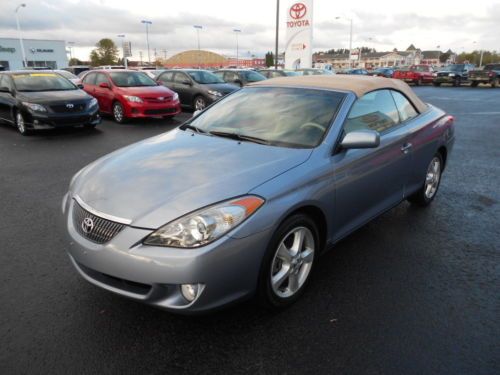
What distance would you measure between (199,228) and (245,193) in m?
0.37

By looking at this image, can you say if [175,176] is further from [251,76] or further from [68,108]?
[251,76]

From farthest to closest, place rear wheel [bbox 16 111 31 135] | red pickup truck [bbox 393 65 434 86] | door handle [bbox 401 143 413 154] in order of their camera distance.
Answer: red pickup truck [bbox 393 65 434 86]
rear wheel [bbox 16 111 31 135]
door handle [bbox 401 143 413 154]

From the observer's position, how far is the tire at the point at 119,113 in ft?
37.7

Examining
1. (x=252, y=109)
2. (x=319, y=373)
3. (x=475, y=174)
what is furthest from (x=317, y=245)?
(x=475, y=174)

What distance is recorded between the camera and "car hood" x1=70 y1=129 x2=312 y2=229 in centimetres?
246

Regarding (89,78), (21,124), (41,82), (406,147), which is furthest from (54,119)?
(406,147)

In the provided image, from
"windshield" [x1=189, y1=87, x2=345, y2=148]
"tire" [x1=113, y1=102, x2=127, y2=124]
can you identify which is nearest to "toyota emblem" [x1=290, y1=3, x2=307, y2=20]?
"tire" [x1=113, y1=102, x2=127, y2=124]

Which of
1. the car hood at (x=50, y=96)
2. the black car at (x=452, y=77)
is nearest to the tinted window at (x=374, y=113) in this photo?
the car hood at (x=50, y=96)

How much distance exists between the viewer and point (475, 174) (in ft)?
21.2

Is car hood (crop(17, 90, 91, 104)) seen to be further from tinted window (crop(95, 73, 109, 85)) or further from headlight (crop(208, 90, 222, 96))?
headlight (crop(208, 90, 222, 96))

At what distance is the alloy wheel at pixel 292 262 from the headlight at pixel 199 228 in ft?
1.55

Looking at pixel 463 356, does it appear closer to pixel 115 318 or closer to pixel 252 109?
pixel 115 318

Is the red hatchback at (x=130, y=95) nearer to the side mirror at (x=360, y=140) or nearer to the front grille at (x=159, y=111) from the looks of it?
the front grille at (x=159, y=111)

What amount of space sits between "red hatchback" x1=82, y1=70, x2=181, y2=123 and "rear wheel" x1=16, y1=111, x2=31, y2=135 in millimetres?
2545
